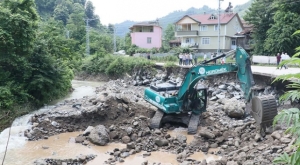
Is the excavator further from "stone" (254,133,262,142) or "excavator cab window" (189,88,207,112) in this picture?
"stone" (254,133,262,142)

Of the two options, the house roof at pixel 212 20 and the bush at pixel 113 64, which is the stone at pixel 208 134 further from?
Answer: the house roof at pixel 212 20

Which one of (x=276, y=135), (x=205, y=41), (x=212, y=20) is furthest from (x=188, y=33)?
(x=276, y=135)

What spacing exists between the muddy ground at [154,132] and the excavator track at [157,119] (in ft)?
0.91

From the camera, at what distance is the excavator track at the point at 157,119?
12.9 m

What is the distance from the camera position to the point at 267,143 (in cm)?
927

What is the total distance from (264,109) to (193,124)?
3792 millimetres

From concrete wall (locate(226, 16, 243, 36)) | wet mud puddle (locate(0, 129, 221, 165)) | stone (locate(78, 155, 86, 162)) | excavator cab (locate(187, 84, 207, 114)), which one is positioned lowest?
wet mud puddle (locate(0, 129, 221, 165))

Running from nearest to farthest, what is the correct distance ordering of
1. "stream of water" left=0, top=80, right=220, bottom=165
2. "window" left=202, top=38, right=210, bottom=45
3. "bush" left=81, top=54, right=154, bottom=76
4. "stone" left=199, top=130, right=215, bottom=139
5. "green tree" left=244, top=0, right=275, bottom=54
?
"stream of water" left=0, top=80, right=220, bottom=165 < "stone" left=199, top=130, right=215, bottom=139 < "green tree" left=244, top=0, right=275, bottom=54 < "bush" left=81, top=54, right=154, bottom=76 < "window" left=202, top=38, right=210, bottom=45

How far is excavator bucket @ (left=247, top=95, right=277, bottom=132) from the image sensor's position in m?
9.39

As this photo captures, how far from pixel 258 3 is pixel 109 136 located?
26031 millimetres

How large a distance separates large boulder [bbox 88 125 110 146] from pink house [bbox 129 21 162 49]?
123 feet

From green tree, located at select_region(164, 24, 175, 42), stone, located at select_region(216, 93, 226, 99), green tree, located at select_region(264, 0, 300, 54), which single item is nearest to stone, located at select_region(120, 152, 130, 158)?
stone, located at select_region(216, 93, 226, 99)

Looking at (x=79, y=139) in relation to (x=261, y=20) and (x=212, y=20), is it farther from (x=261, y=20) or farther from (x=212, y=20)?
(x=212, y=20)

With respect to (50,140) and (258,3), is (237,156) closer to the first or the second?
(50,140)
